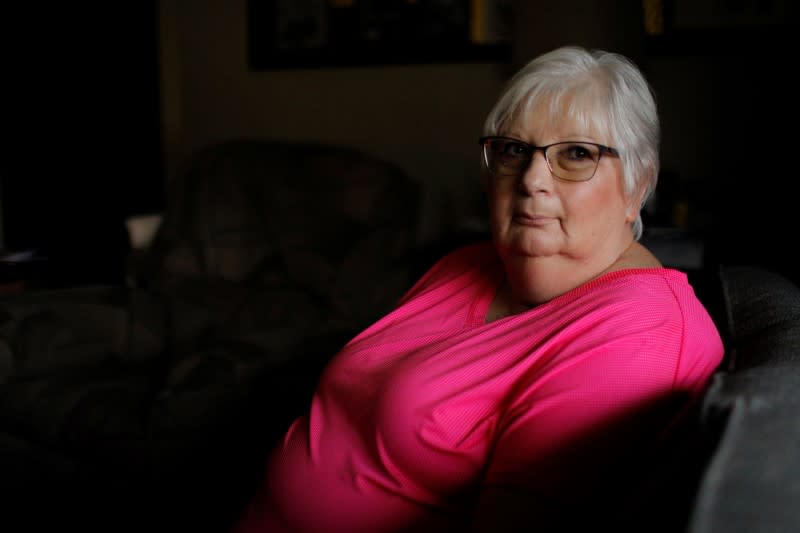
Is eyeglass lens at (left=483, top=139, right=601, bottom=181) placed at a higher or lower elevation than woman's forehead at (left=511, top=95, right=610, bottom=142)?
lower

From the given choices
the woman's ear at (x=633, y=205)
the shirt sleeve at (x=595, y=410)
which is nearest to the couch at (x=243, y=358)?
the shirt sleeve at (x=595, y=410)

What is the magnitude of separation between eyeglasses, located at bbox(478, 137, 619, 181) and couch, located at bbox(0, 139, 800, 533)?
0.32 meters

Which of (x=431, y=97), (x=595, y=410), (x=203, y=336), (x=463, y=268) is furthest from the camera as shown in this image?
(x=431, y=97)

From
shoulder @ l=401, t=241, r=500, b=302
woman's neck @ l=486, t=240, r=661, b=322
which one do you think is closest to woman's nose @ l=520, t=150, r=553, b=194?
woman's neck @ l=486, t=240, r=661, b=322

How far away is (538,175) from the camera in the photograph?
101 centimetres

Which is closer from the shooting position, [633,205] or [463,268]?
[633,205]

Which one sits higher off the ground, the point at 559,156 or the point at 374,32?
the point at 374,32

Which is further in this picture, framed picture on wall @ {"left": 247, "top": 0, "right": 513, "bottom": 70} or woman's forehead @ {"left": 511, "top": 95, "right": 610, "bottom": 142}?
framed picture on wall @ {"left": 247, "top": 0, "right": 513, "bottom": 70}

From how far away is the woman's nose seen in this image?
3.31 feet

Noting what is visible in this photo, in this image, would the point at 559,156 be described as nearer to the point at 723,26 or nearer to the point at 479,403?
Result: the point at 479,403

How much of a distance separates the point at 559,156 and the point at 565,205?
7 centimetres

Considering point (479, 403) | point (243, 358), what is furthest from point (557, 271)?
point (243, 358)

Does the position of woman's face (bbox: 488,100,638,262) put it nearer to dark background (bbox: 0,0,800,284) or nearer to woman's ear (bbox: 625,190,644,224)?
woman's ear (bbox: 625,190,644,224)

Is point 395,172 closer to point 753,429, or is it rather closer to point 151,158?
point 151,158
